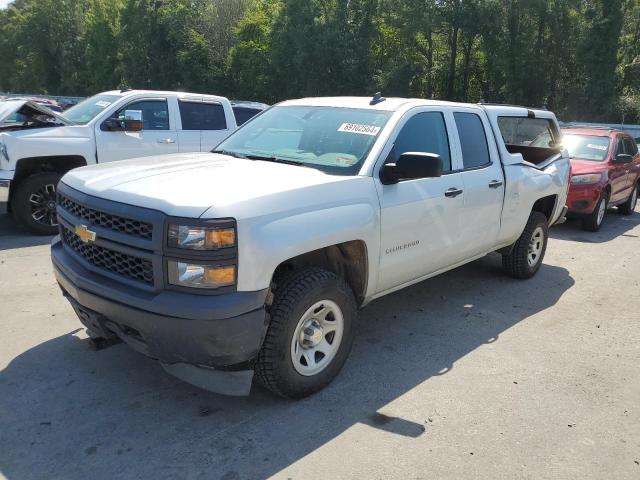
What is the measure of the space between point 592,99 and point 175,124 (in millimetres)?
26615

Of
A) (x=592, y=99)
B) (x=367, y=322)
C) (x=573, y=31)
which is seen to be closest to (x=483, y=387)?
Answer: (x=367, y=322)

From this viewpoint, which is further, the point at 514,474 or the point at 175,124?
the point at 175,124

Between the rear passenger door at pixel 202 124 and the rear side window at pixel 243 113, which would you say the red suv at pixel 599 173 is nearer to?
the rear passenger door at pixel 202 124

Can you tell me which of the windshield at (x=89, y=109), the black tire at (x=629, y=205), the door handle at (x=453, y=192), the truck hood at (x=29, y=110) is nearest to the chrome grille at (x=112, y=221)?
the door handle at (x=453, y=192)

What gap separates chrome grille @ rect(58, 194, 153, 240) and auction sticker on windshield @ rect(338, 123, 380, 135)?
178 cm

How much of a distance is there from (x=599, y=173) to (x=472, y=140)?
5352 millimetres

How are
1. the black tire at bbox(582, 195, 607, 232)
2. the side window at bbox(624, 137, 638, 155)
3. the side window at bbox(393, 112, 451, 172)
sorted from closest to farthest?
the side window at bbox(393, 112, 451, 172) → the black tire at bbox(582, 195, 607, 232) → the side window at bbox(624, 137, 638, 155)

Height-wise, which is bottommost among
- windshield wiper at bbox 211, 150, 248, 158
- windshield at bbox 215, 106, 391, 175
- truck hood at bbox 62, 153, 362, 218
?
truck hood at bbox 62, 153, 362, 218

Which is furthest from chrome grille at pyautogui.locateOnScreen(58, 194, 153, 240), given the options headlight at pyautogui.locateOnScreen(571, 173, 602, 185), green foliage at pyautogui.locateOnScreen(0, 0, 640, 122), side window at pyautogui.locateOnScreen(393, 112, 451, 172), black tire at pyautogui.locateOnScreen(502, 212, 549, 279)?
green foliage at pyautogui.locateOnScreen(0, 0, 640, 122)

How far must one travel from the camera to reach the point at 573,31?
30.3 metres

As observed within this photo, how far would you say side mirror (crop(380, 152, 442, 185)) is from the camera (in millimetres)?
3785

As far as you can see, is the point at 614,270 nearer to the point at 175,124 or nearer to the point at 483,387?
the point at 483,387

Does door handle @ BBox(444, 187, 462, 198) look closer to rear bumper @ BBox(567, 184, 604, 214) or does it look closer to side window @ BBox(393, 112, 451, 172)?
side window @ BBox(393, 112, 451, 172)

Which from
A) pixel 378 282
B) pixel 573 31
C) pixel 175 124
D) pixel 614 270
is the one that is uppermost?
pixel 573 31
